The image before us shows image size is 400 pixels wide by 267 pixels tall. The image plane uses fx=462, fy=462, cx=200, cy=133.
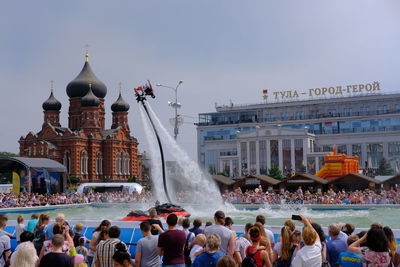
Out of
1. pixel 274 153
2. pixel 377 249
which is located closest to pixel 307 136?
pixel 274 153

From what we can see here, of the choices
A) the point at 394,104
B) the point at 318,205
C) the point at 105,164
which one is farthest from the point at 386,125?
the point at 318,205

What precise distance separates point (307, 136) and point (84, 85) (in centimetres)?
4361

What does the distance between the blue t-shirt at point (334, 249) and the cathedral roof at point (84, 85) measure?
3329 inches

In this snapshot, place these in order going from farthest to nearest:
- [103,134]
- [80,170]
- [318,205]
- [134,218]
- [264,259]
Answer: [103,134] → [80,170] → [318,205] → [134,218] → [264,259]

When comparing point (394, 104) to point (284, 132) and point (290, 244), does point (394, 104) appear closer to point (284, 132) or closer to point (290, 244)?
point (284, 132)

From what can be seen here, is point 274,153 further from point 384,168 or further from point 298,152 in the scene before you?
point 384,168

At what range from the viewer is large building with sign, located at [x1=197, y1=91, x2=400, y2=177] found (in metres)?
87.1

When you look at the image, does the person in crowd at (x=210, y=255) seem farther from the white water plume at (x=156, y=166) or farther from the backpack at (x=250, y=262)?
the white water plume at (x=156, y=166)

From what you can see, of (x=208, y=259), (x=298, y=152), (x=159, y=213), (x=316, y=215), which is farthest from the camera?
(x=298, y=152)

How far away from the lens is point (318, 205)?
3612cm

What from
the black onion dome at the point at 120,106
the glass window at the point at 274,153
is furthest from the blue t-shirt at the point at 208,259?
the black onion dome at the point at 120,106

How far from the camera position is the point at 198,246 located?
884 cm

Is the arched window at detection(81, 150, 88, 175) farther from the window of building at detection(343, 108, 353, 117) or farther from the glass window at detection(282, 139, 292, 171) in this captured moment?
the window of building at detection(343, 108, 353, 117)

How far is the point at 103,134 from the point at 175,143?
56674mm
